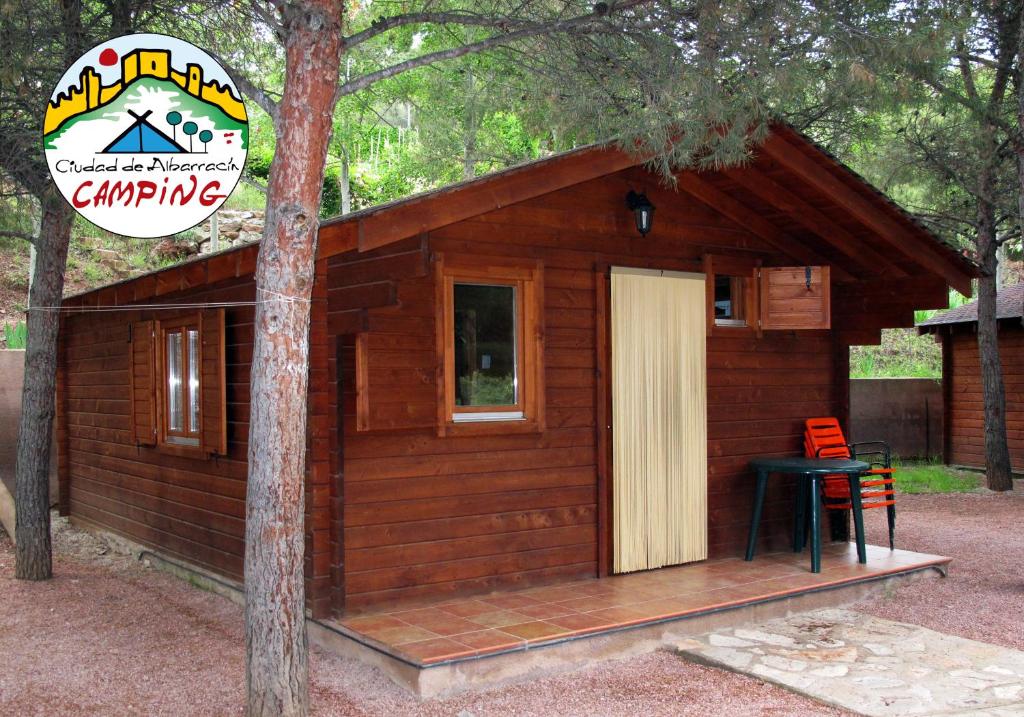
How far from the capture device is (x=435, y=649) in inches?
189

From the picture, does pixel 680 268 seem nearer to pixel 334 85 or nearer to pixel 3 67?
pixel 334 85

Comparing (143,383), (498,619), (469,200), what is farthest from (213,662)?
(143,383)

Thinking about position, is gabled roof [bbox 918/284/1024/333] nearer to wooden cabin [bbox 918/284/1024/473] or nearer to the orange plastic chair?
wooden cabin [bbox 918/284/1024/473]

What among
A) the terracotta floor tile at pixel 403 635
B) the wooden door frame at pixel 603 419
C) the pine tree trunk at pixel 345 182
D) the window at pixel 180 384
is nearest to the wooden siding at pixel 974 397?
the wooden door frame at pixel 603 419

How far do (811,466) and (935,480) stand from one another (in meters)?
7.57

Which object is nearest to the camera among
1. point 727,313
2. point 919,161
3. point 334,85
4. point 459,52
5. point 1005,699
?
point 334,85

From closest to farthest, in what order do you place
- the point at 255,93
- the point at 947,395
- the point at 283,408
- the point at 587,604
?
the point at 283,408 < the point at 255,93 < the point at 587,604 < the point at 947,395

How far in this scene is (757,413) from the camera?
7.46 meters

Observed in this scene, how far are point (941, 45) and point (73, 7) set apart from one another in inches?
220

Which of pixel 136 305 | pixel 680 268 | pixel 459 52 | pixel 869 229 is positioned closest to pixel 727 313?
pixel 680 268

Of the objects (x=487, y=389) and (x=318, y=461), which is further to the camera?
(x=487, y=389)

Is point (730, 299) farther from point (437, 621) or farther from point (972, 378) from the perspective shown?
point (972, 378)

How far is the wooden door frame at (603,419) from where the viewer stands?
258 inches

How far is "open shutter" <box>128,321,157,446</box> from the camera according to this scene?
7562mm
